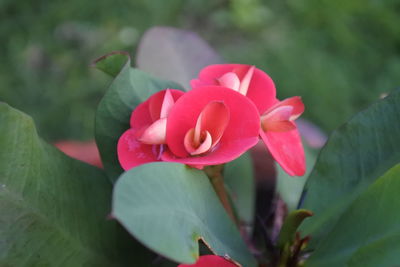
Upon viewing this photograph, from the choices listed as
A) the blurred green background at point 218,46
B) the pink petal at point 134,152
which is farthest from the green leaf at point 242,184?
the blurred green background at point 218,46

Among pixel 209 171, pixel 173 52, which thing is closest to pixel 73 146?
pixel 173 52

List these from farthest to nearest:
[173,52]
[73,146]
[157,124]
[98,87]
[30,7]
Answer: [98,87], [30,7], [73,146], [173,52], [157,124]

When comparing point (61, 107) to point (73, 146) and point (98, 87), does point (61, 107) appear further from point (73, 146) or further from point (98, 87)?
point (73, 146)

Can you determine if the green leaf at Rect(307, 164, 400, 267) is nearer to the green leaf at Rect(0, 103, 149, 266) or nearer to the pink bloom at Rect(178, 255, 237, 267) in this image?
the pink bloom at Rect(178, 255, 237, 267)

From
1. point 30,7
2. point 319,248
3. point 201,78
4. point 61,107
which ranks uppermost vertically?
point 201,78

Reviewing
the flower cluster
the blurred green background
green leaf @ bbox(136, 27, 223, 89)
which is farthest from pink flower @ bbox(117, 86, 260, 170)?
the blurred green background

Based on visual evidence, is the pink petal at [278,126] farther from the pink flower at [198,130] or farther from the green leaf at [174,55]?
the green leaf at [174,55]

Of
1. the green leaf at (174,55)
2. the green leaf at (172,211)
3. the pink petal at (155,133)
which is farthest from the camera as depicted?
Result: the green leaf at (174,55)
